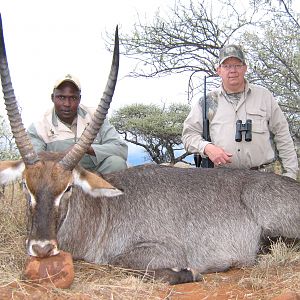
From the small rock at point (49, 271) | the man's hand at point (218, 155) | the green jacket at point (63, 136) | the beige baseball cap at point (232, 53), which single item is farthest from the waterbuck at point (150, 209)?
the beige baseball cap at point (232, 53)

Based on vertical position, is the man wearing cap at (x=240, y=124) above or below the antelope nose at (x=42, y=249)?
above

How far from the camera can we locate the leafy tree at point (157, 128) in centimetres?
2198

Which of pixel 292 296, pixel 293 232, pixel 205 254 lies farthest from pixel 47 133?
pixel 292 296

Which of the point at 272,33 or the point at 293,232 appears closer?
the point at 293,232

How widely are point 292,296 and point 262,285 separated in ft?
1.77

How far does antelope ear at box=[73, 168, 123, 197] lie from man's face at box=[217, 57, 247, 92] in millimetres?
3169

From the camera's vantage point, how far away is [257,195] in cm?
561

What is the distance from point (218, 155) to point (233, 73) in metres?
1.36

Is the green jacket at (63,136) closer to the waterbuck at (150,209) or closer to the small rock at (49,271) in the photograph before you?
the waterbuck at (150,209)

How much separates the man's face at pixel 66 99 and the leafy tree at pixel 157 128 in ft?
45.5

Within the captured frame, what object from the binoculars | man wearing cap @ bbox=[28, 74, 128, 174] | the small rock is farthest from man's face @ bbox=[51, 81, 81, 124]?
the small rock

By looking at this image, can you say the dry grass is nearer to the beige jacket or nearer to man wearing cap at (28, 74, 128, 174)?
man wearing cap at (28, 74, 128, 174)

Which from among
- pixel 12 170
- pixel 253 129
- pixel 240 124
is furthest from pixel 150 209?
pixel 253 129

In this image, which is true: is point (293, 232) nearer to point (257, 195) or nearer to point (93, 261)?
point (257, 195)
